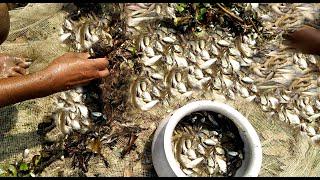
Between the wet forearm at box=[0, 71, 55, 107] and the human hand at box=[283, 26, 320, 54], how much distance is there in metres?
1.86

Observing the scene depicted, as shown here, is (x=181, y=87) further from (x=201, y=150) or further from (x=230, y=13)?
(x=230, y=13)

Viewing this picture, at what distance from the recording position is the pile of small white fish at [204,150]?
312 cm

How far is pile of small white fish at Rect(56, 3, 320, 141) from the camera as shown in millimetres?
3398

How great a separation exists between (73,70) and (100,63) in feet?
0.80

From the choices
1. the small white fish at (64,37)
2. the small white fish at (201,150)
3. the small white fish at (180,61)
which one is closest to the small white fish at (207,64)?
the small white fish at (180,61)

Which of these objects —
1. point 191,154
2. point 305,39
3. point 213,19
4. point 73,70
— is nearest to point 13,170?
point 73,70

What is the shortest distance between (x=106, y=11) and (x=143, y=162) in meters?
1.17

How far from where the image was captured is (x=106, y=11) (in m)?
3.53

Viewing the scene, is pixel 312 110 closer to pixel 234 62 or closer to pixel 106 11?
pixel 234 62

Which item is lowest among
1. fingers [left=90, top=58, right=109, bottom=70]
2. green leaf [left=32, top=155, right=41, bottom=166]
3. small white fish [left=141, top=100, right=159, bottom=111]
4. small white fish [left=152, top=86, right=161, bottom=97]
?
green leaf [left=32, top=155, right=41, bottom=166]

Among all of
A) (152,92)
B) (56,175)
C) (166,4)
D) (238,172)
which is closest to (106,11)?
(166,4)

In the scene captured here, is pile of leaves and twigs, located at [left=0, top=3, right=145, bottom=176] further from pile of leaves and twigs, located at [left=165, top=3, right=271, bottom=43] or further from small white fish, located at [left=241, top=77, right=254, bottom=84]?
small white fish, located at [left=241, top=77, right=254, bottom=84]

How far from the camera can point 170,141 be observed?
2908mm

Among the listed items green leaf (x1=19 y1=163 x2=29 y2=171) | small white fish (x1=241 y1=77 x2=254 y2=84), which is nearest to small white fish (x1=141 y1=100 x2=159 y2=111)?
small white fish (x1=241 y1=77 x2=254 y2=84)
